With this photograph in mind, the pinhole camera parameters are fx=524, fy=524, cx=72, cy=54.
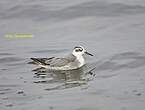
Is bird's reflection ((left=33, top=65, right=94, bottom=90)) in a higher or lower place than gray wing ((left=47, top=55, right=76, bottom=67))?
lower

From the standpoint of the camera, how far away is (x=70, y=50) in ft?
56.0

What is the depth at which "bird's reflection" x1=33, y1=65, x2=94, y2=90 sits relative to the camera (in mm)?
13516

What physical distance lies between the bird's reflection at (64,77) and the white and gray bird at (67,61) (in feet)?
0.58

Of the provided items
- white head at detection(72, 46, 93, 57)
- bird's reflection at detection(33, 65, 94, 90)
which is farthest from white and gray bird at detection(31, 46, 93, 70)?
bird's reflection at detection(33, 65, 94, 90)

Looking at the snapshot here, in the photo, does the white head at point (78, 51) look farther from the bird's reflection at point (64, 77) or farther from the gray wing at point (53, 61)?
the bird's reflection at point (64, 77)

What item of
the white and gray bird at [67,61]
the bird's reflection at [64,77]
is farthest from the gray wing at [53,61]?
the bird's reflection at [64,77]

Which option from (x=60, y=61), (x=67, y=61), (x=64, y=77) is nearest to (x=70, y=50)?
(x=67, y=61)

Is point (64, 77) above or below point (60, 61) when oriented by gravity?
below

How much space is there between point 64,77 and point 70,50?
2.42m

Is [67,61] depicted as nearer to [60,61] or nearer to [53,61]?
[60,61]

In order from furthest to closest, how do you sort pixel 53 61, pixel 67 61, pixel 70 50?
pixel 70 50 → pixel 67 61 → pixel 53 61

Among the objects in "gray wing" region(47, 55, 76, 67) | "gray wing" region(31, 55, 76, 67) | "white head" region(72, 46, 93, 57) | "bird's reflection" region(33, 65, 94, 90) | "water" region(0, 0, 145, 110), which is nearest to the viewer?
"water" region(0, 0, 145, 110)

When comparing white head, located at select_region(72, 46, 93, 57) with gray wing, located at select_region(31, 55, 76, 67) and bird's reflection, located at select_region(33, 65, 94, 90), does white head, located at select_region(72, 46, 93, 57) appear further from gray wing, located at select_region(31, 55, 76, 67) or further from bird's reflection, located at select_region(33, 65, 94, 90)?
bird's reflection, located at select_region(33, 65, 94, 90)

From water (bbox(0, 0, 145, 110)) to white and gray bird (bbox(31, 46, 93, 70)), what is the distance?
0.78 feet
